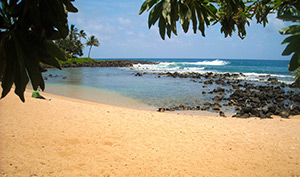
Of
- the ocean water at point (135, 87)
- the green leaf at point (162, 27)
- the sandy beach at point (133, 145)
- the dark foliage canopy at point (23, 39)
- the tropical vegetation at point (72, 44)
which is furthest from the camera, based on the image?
the tropical vegetation at point (72, 44)

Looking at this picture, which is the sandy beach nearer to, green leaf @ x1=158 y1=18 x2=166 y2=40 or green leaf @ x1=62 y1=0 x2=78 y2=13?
green leaf @ x1=158 y1=18 x2=166 y2=40

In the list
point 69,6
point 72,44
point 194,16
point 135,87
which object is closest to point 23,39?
point 69,6

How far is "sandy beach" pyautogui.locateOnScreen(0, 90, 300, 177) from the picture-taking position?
4051 mm

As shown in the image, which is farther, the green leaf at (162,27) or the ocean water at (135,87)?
the ocean water at (135,87)

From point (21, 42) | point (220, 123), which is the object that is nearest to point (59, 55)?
point (21, 42)

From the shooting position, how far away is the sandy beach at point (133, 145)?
13.3 feet

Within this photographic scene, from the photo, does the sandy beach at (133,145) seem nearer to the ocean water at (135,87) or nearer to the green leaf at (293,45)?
the green leaf at (293,45)

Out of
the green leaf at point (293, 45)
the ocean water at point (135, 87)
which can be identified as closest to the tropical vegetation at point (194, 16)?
the green leaf at point (293, 45)

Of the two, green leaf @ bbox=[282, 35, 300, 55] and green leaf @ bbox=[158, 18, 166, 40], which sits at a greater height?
green leaf @ bbox=[158, 18, 166, 40]

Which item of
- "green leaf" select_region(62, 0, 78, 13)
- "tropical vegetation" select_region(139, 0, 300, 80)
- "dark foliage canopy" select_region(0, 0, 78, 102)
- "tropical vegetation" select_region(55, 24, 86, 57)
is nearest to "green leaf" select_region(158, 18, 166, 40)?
"tropical vegetation" select_region(139, 0, 300, 80)

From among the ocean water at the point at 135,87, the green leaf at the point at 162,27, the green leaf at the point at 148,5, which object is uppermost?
the green leaf at the point at 148,5

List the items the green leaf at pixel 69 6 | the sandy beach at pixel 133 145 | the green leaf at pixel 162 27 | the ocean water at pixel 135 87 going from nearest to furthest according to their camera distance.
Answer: the green leaf at pixel 69 6, the green leaf at pixel 162 27, the sandy beach at pixel 133 145, the ocean water at pixel 135 87

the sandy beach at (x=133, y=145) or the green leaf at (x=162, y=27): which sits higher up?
the green leaf at (x=162, y=27)

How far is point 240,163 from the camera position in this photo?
4.50 meters
